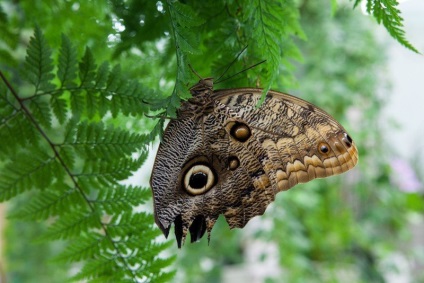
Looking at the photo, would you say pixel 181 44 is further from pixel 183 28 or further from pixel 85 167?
pixel 85 167

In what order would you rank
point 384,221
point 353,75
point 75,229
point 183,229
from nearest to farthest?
point 183,229, point 75,229, point 353,75, point 384,221

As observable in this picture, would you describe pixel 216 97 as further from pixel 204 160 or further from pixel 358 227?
pixel 358 227

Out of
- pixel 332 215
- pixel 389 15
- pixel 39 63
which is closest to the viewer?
pixel 389 15

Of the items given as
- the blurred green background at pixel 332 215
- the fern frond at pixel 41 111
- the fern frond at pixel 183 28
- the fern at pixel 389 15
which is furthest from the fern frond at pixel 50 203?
the blurred green background at pixel 332 215

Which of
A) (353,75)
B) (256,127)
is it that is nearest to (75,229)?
(256,127)

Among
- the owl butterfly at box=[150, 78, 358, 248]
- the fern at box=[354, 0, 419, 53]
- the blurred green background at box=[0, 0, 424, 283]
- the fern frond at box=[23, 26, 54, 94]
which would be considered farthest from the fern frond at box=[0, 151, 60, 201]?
the blurred green background at box=[0, 0, 424, 283]

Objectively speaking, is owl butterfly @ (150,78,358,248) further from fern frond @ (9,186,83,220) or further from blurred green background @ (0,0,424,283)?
blurred green background @ (0,0,424,283)

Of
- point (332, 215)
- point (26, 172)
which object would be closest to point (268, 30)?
point (26, 172)
